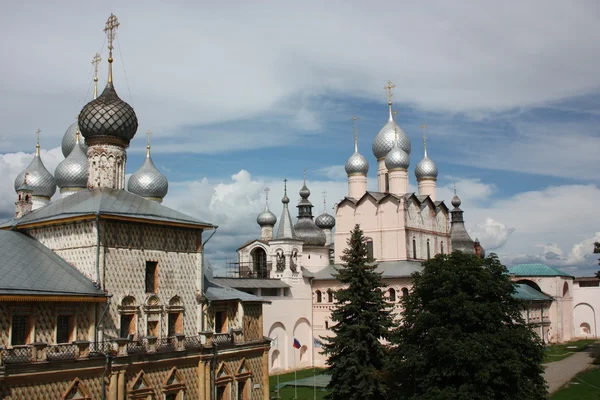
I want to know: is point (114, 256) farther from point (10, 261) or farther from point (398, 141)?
point (398, 141)

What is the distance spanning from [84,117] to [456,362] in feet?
46.4

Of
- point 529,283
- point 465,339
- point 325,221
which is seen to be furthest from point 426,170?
point 465,339

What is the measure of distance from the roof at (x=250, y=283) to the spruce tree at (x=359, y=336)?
1233 centimetres

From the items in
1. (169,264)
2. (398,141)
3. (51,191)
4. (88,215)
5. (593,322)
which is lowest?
(593,322)

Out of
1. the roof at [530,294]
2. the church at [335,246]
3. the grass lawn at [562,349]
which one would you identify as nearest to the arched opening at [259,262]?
the church at [335,246]

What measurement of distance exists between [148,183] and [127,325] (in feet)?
52.2

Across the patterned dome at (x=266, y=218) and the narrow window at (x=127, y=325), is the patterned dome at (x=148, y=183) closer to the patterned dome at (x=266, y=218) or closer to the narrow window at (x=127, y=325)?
the patterned dome at (x=266, y=218)

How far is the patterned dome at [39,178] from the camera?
33344 millimetres

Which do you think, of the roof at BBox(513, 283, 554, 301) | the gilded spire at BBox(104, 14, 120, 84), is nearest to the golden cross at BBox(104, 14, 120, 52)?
the gilded spire at BBox(104, 14, 120, 84)

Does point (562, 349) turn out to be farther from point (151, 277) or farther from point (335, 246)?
point (151, 277)

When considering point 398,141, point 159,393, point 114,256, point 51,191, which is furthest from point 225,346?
point 398,141

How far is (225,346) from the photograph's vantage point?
21.8 metres

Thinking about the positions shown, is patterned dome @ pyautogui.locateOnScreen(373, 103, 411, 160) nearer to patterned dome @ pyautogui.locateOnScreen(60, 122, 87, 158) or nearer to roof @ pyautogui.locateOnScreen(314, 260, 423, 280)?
roof @ pyautogui.locateOnScreen(314, 260, 423, 280)

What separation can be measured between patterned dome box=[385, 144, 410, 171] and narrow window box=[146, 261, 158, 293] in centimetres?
2553
